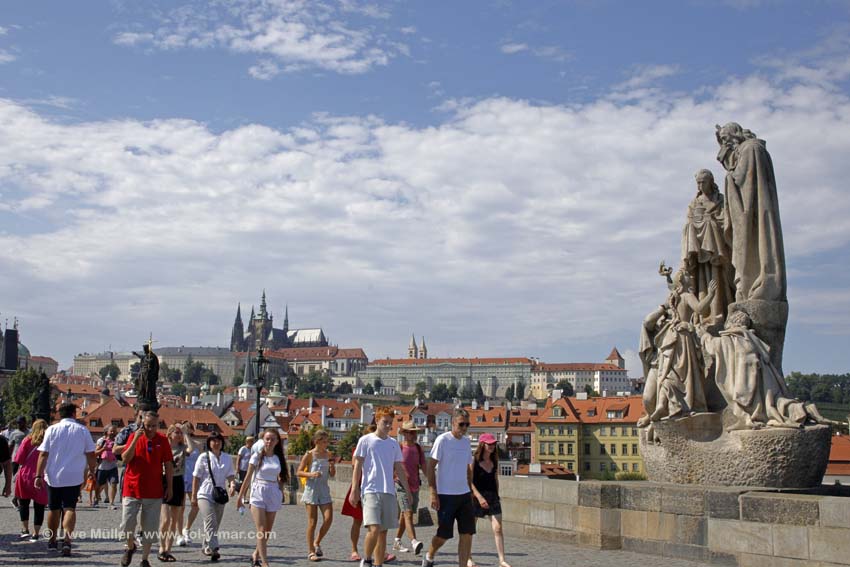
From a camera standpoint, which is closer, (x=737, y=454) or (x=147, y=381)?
(x=737, y=454)

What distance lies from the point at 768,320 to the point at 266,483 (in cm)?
575

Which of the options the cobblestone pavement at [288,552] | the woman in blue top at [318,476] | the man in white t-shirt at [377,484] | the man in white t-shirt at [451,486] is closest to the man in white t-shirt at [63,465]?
the cobblestone pavement at [288,552]

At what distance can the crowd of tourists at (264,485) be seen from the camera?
8273mm

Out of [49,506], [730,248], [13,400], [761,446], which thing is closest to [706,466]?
[761,446]

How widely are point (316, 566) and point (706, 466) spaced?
4.14m

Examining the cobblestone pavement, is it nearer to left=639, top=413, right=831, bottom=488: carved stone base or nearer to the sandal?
the sandal

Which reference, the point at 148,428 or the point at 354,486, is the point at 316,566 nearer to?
the point at 354,486

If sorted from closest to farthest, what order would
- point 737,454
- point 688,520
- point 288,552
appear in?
point 688,520 → point 737,454 → point 288,552

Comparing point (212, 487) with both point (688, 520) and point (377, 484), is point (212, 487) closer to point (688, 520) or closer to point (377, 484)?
point (377, 484)

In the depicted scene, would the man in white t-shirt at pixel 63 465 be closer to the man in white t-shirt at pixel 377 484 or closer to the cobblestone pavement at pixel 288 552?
the cobblestone pavement at pixel 288 552

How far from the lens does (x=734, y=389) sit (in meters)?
9.73

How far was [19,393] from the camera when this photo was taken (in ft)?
263

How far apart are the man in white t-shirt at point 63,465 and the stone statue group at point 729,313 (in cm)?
610

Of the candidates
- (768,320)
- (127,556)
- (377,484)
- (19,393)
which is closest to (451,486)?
(377,484)
